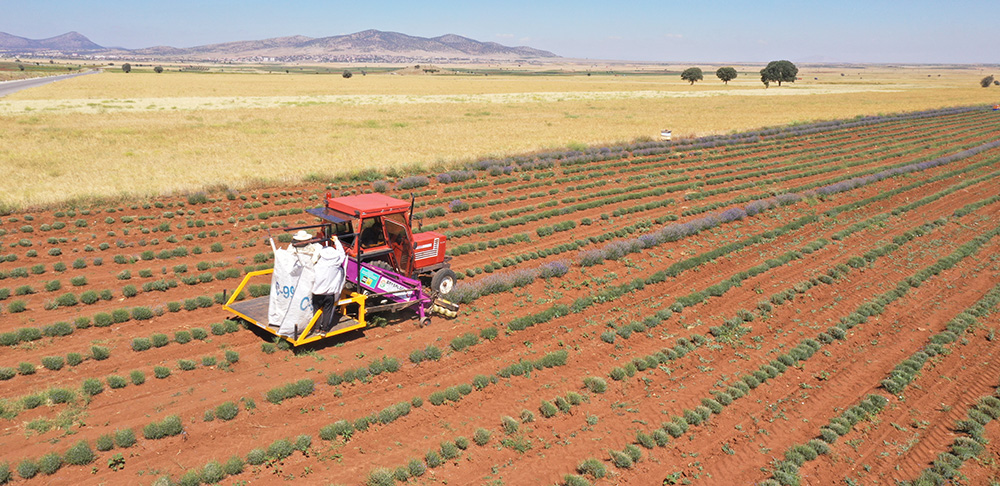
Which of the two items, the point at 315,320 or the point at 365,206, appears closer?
the point at 315,320

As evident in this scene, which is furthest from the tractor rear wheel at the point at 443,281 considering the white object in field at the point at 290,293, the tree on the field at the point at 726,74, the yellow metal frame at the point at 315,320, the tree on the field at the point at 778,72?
the tree on the field at the point at 726,74

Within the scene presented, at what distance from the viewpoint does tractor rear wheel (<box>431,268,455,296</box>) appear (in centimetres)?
1233

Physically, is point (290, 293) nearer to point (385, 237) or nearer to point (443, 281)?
point (385, 237)

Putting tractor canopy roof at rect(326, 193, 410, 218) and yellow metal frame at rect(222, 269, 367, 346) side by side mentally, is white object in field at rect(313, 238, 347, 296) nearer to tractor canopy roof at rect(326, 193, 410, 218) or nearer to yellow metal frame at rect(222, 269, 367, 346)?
yellow metal frame at rect(222, 269, 367, 346)

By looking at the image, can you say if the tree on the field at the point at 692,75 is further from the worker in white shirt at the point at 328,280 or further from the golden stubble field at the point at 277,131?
the worker in white shirt at the point at 328,280

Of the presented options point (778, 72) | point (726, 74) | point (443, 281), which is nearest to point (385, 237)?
point (443, 281)

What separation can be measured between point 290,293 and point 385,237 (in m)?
2.60

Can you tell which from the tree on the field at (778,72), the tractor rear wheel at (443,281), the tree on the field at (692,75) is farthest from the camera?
the tree on the field at (692,75)

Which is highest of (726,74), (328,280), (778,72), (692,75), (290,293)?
(726,74)

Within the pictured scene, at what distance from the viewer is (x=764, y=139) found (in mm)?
38844

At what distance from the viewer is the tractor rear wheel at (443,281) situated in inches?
485

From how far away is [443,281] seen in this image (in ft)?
41.6

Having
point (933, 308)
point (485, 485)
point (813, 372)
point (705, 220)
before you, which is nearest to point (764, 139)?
point (705, 220)

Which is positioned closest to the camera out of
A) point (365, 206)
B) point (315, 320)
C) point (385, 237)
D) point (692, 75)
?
point (315, 320)
